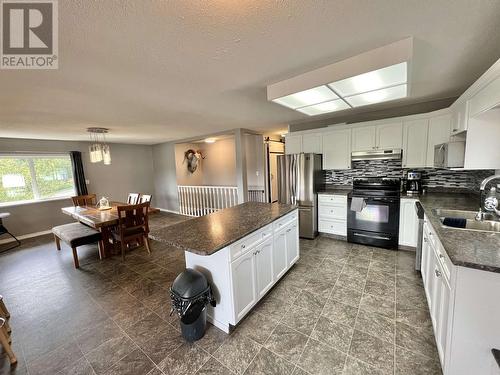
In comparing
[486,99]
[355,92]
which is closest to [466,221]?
[486,99]

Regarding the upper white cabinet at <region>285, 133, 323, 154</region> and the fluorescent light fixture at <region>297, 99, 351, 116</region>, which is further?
the upper white cabinet at <region>285, 133, 323, 154</region>

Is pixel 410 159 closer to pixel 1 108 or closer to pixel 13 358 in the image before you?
pixel 13 358

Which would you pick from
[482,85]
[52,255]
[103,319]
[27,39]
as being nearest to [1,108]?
[27,39]

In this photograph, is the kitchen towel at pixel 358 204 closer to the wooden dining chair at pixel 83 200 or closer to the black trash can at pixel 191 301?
the black trash can at pixel 191 301

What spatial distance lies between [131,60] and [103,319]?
8.13 feet

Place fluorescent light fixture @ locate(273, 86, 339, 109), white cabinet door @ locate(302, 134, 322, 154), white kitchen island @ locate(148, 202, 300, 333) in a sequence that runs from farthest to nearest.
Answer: white cabinet door @ locate(302, 134, 322, 154), fluorescent light fixture @ locate(273, 86, 339, 109), white kitchen island @ locate(148, 202, 300, 333)

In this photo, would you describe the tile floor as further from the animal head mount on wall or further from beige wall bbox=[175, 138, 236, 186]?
the animal head mount on wall

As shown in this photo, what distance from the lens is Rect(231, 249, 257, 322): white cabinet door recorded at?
1790 millimetres

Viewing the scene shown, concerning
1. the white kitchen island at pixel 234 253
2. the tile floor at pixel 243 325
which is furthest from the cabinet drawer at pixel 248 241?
the tile floor at pixel 243 325

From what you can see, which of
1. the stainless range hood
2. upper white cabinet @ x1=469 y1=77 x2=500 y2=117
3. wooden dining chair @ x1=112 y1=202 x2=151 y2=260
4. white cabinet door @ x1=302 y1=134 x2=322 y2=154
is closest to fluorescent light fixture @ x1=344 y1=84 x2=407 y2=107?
upper white cabinet @ x1=469 y1=77 x2=500 y2=117

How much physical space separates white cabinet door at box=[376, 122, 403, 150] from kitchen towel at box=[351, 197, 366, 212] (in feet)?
3.20

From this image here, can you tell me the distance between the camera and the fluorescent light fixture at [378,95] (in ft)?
6.94

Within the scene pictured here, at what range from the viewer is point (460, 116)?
7.64ft

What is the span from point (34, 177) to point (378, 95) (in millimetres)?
7394
